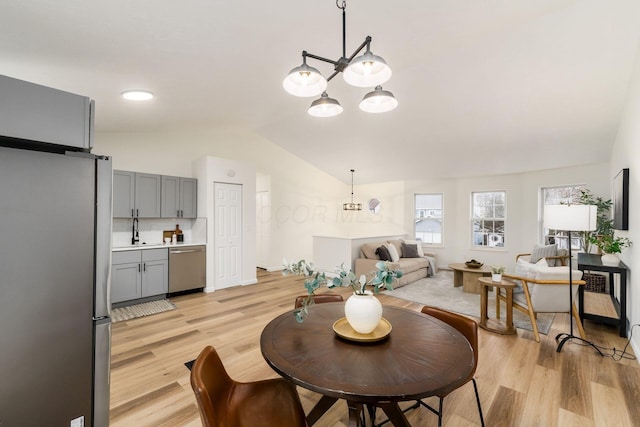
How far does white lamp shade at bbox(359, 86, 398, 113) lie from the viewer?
80.0 inches

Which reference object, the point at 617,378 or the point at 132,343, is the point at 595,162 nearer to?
the point at 617,378

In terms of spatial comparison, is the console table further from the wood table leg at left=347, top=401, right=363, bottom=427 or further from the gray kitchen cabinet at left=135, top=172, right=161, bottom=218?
the gray kitchen cabinet at left=135, top=172, right=161, bottom=218

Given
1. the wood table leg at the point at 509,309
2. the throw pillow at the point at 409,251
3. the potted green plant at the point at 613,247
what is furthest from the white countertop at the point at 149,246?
the potted green plant at the point at 613,247

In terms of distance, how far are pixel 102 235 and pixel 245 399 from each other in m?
1.07

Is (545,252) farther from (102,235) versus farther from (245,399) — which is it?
(102,235)

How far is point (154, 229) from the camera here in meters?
5.04

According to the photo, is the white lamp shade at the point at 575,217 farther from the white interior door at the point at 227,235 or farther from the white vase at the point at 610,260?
the white interior door at the point at 227,235

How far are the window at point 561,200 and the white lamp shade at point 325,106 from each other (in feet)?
17.7

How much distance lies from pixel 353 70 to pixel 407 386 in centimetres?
167

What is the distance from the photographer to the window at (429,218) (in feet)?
24.6

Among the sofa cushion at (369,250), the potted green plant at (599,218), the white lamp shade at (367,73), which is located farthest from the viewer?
the sofa cushion at (369,250)

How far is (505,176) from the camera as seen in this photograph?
6.52m

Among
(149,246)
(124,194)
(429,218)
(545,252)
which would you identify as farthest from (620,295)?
(124,194)

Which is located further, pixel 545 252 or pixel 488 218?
pixel 488 218
